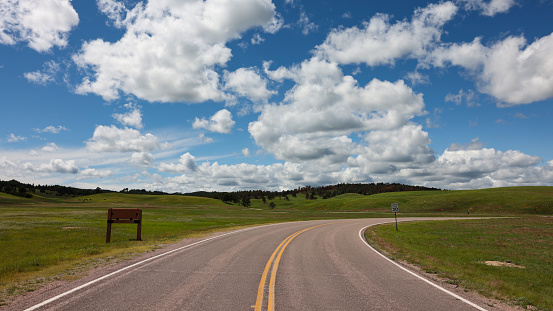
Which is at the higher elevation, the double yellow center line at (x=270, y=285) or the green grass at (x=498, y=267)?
Result: the double yellow center line at (x=270, y=285)

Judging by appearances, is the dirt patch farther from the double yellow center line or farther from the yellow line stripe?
the yellow line stripe

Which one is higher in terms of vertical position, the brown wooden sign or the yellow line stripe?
the brown wooden sign

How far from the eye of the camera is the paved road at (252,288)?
695cm

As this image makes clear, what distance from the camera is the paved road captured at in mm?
6945

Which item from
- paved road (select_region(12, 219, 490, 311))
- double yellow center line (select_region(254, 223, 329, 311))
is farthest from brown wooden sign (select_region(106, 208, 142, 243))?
double yellow center line (select_region(254, 223, 329, 311))

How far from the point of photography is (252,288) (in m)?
8.34

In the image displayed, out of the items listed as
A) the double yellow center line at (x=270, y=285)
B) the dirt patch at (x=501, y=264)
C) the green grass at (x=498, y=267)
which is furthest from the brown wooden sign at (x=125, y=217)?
the dirt patch at (x=501, y=264)

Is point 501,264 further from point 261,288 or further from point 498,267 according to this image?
point 261,288

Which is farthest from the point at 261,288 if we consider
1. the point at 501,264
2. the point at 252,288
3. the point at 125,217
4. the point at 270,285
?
the point at 125,217

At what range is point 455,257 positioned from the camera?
52.9 feet

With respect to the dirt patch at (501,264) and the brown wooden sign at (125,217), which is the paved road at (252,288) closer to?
the dirt patch at (501,264)

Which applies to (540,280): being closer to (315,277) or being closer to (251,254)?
(315,277)

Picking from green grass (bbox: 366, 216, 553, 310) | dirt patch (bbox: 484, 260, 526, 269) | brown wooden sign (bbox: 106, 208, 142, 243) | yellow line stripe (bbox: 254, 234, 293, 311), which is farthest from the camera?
brown wooden sign (bbox: 106, 208, 142, 243)

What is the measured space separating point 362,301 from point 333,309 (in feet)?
3.39
